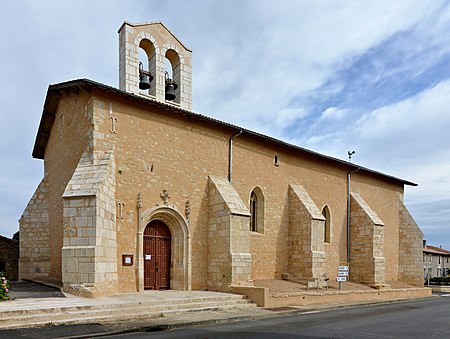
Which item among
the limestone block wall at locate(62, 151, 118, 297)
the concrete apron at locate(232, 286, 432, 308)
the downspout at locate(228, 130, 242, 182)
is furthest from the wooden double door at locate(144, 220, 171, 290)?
the downspout at locate(228, 130, 242, 182)

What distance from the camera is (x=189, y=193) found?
14969mm

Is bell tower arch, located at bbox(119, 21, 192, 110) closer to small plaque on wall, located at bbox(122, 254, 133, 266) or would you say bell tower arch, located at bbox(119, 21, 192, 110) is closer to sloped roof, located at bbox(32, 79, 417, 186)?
sloped roof, located at bbox(32, 79, 417, 186)

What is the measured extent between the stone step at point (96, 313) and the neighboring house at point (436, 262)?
144ft

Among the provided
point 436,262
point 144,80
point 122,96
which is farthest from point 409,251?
point 436,262

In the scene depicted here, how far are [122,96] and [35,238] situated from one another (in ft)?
24.4

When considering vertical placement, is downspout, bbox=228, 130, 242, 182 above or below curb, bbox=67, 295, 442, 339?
above

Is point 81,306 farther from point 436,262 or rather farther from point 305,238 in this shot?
point 436,262

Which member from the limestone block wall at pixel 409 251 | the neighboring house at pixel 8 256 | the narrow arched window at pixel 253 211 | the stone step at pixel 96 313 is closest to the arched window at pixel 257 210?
the narrow arched window at pixel 253 211

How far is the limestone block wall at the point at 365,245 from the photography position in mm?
20984

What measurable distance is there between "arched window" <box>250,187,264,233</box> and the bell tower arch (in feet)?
15.3

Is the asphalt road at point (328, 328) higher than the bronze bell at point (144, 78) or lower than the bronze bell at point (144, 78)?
lower

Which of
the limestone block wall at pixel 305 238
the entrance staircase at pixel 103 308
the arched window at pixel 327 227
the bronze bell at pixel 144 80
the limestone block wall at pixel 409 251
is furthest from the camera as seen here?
the limestone block wall at pixel 409 251

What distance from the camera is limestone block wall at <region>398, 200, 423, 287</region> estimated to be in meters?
24.5

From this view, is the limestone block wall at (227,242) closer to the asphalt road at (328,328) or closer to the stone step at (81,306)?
the stone step at (81,306)
